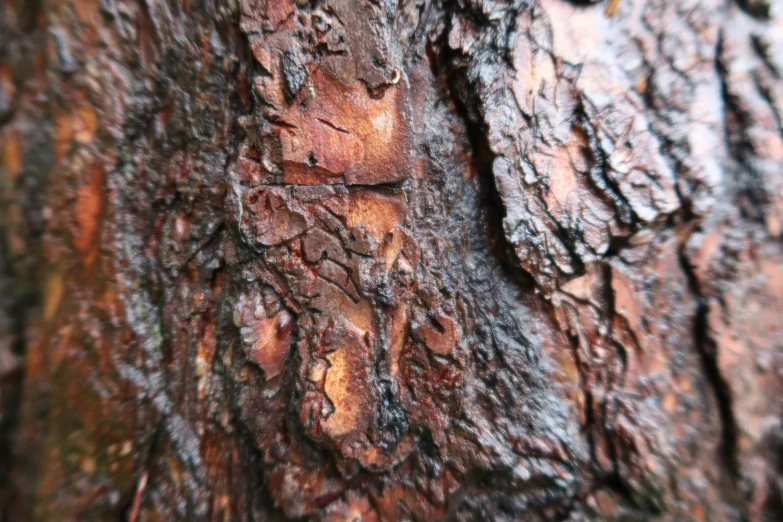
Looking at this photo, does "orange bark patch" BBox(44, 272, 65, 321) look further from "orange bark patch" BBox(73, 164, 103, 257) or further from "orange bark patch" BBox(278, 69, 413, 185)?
"orange bark patch" BBox(278, 69, 413, 185)

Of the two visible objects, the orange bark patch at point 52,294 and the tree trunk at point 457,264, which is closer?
the orange bark patch at point 52,294

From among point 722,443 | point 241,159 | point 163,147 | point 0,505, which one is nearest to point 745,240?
point 722,443

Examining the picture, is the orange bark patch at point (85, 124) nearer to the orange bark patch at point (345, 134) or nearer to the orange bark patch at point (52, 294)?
the orange bark patch at point (52, 294)

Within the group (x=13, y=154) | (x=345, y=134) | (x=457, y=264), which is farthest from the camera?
(x=457, y=264)

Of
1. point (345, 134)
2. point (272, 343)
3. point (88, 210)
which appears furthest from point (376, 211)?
point (88, 210)

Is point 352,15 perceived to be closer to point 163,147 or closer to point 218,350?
point 163,147

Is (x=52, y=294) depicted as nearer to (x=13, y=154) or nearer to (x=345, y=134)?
(x=13, y=154)

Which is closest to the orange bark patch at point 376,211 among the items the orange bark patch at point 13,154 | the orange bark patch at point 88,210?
the orange bark patch at point 88,210

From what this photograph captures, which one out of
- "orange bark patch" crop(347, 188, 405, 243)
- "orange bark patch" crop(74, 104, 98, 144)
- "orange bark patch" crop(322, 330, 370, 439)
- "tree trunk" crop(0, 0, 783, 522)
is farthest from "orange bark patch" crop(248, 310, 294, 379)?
"orange bark patch" crop(74, 104, 98, 144)

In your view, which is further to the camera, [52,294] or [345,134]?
[345,134]
